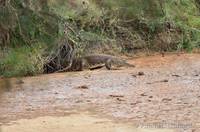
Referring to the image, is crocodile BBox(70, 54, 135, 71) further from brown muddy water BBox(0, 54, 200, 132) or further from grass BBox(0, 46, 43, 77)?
grass BBox(0, 46, 43, 77)

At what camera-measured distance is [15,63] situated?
1205 centimetres

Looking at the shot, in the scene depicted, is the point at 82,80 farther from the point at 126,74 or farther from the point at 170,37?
the point at 170,37

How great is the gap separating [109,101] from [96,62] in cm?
446

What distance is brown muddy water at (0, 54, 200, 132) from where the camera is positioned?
7.19 metres

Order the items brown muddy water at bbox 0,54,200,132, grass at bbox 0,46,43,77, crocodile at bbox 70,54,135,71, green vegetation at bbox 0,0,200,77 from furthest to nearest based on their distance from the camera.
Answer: green vegetation at bbox 0,0,200,77 < crocodile at bbox 70,54,135,71 < grass at bbox 0,46,43,77 < brown muddy water at bbox 0,54,200,132

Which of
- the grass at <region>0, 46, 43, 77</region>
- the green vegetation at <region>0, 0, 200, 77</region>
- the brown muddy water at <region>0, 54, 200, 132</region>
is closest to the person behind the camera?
the brown muddy water at <region>0, 54, 200, 132</region>

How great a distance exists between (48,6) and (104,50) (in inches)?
357

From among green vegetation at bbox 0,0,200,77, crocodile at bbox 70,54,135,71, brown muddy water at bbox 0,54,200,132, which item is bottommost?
brown muddy water at bbox 0,54,200,132

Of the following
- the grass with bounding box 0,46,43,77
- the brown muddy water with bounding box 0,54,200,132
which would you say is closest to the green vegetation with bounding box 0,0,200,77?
the grass with bounding box 0,46,43,77

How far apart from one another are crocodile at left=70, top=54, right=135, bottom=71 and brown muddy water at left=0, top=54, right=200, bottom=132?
228 mm

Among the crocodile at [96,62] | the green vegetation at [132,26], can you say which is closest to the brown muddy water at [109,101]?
the crocodile at [96,62]

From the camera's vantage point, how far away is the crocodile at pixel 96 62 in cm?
Result: 1310

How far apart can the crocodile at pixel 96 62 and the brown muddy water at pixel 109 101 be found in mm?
228

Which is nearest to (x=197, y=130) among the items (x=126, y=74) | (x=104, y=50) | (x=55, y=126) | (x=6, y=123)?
(x=55, y=126)
